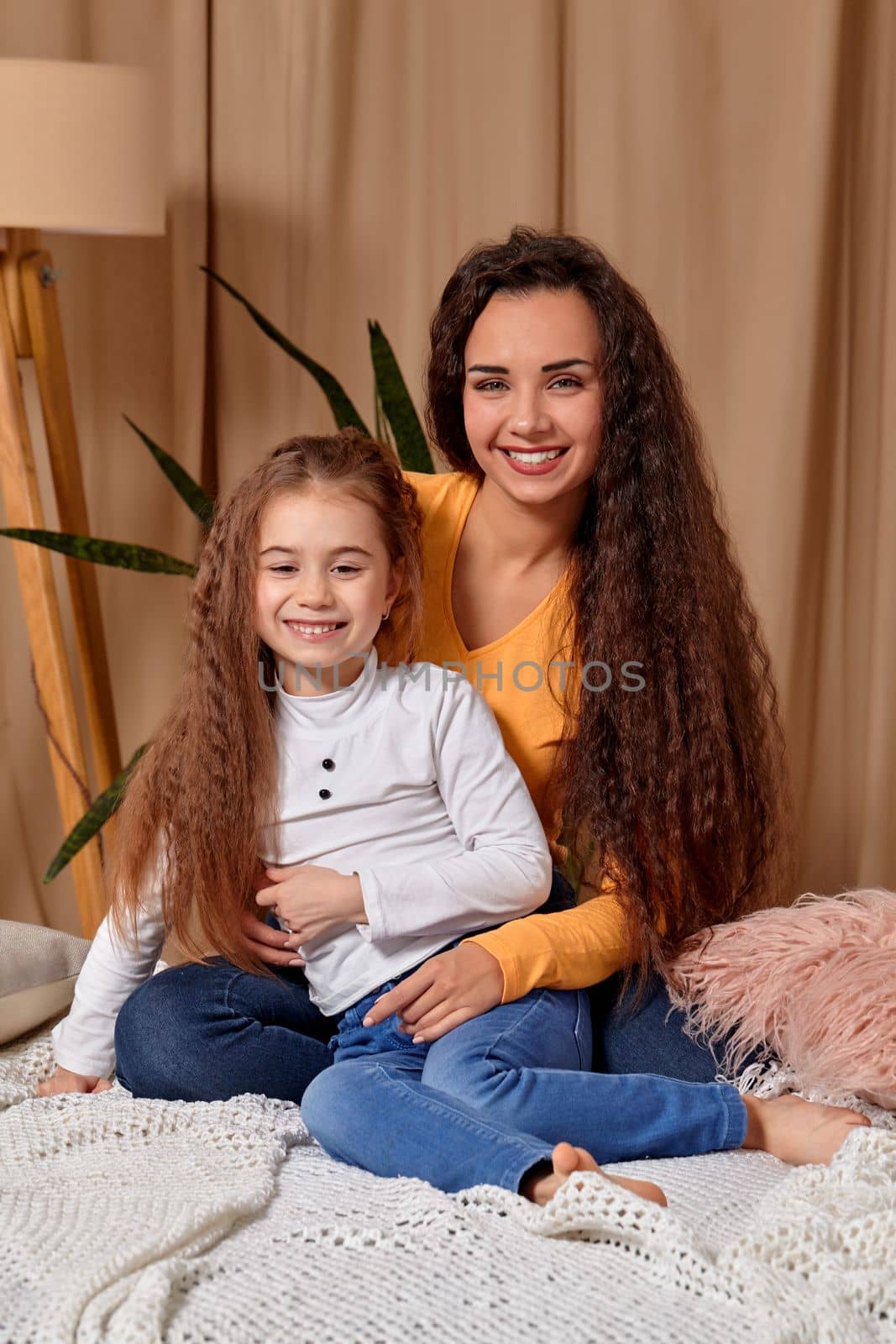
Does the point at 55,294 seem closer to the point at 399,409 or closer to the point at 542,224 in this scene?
the point at 399,409

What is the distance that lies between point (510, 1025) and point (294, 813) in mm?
320

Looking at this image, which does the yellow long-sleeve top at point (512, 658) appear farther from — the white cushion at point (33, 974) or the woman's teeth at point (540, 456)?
the white cushion at point (33, 974)

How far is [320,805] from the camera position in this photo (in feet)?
4.76

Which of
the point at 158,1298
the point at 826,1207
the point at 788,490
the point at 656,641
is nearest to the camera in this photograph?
the point at 158,1298

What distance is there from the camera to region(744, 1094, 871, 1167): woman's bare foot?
49.6 inches

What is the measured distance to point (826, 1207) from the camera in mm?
1074

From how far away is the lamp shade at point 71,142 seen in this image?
2.03m

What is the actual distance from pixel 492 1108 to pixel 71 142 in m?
1.55

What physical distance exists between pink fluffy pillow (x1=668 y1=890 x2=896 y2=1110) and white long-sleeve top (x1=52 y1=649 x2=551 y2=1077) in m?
0.22

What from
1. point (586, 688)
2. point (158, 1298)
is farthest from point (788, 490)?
point (158, 1298)

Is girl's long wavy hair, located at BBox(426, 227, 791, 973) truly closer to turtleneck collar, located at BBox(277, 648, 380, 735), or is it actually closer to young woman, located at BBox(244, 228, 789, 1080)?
young woman, located at BBox(244, 228, 789, 1080)

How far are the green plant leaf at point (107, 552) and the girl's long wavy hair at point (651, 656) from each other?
71cm

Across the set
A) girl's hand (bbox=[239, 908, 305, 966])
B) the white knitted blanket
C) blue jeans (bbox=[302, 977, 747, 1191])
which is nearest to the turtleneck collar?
girl's hand (bbox=[239, 908, 305, 966])

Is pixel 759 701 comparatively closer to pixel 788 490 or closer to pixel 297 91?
pixel 788 490
